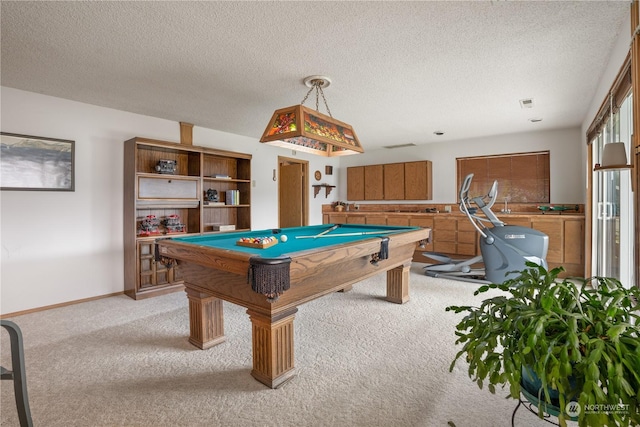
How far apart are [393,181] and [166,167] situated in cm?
433

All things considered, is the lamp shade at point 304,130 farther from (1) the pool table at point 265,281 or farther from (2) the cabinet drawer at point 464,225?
(2) the cabinet drawer at point 464,225

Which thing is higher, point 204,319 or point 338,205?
point 338,205

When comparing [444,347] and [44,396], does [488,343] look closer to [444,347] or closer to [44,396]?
[444,347]

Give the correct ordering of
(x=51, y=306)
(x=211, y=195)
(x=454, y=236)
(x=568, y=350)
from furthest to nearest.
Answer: (x=454, y=236), (x=211, y=195), (x=51, y=306), (x=568, y=350)

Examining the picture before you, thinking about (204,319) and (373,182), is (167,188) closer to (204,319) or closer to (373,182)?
(204,319)

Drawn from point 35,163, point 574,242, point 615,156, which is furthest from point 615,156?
point 35,163

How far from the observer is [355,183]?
709 centimetres

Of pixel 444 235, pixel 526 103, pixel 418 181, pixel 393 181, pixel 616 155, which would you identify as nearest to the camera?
A: pixel 616 155

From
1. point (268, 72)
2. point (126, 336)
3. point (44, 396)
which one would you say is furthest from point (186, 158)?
point (44, 396)

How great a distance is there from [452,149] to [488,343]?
5.61 m

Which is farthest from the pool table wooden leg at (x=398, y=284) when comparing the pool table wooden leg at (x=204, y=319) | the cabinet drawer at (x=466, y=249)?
the cabinet drawer at (x=466, y=249)

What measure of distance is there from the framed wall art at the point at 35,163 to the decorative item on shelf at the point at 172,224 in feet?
3.52

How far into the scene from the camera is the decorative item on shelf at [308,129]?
8.89 feet
